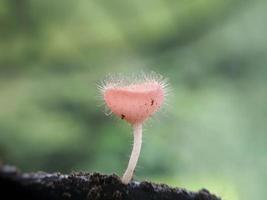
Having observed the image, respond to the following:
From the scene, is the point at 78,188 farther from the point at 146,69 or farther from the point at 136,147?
the point at 146,69

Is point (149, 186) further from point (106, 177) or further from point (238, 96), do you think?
point (238, 96)

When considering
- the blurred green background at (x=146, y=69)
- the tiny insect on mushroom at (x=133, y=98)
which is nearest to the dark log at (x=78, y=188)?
the tiny insect on mushroom at (x=133, y=98)

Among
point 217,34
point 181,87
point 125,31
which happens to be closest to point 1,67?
point 125,31

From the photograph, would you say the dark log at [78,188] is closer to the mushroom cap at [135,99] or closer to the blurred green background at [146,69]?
the mushroom cap at [135,99]

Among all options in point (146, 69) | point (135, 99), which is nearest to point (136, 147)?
point (135, 99)

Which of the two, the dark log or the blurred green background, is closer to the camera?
the dark log

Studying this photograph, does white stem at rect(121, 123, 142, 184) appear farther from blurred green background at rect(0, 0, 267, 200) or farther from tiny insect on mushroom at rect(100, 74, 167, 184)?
blurred green background at rect(0, 0, 267, 200)

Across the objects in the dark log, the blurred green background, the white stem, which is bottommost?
the dark log

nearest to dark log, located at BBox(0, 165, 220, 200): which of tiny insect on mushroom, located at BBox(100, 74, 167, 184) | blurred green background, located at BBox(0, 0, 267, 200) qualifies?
tiny insect on mushroom, located at BBox(100, 74, 167, 184)
